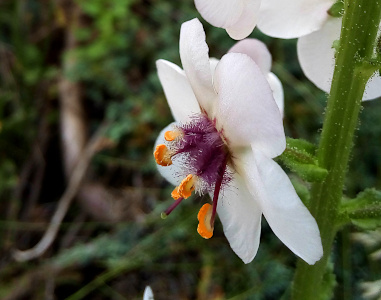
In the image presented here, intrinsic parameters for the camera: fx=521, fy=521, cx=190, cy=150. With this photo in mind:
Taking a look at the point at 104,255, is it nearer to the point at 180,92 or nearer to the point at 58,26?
the point at 180,92

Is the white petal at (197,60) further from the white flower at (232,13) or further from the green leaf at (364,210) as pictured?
the green leaf at (364,210)

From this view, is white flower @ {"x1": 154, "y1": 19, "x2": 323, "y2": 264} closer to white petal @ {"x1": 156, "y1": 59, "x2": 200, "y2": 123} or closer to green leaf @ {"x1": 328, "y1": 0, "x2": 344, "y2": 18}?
white petal @ {"x1": 156, "y1": 59, "x2": 200, "y2": 123}

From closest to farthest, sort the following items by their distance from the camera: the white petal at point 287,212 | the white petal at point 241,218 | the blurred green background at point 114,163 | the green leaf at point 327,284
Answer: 1. the white petal at point 287,212
2. the white petal at point 241,218
3. the green leaf at point 327,284
4. the blurred green background at point 114,163

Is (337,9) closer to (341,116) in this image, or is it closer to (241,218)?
(341,116)

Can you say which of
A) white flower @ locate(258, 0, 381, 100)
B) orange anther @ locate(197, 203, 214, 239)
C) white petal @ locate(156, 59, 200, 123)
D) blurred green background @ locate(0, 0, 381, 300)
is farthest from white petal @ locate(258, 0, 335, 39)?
blurred green background @ locate(0, 0, 381, 300)

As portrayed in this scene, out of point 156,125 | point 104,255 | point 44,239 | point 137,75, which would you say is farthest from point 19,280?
point 137,75

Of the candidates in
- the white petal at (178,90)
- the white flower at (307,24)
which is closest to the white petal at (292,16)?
the white flower at (307,24)
